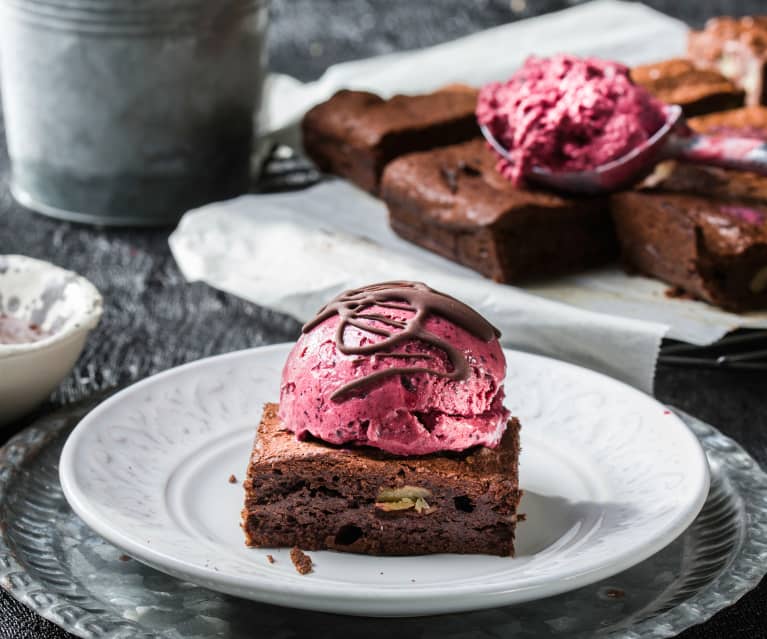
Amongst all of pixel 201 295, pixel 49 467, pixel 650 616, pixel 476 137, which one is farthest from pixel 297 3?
pixel 650 616

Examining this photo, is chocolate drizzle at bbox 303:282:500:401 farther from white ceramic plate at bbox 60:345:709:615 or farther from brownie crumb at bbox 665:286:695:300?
brownie crumb at bbox 665:286:695:300

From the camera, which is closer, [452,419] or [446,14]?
[452,419]

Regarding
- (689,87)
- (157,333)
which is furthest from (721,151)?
(157,333)

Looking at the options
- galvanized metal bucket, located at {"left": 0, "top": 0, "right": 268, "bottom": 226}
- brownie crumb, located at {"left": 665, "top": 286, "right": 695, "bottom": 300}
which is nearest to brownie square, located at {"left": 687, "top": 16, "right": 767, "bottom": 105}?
brownie crumb, located at {"left": 665, "top": 286, "right": 695, "bottom": 300}

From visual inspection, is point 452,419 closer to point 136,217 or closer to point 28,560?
point 28,560

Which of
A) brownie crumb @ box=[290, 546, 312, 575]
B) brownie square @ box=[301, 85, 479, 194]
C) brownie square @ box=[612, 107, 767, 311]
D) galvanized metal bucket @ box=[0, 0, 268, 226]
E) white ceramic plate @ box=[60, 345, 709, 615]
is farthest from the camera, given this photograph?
brownie square @ box=[301, 85, 479, 194]

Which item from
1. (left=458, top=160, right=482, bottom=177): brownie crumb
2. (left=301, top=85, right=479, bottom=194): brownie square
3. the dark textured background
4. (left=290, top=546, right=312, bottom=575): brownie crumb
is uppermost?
(left=290, top=546, right=312, bottom=575): brownie crumb
